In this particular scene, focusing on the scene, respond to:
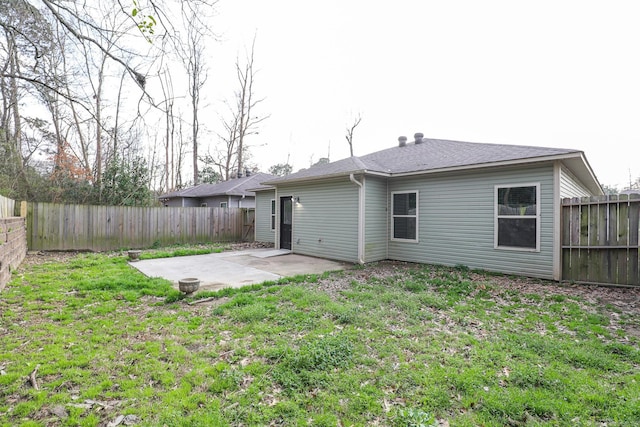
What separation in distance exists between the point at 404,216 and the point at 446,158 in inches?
76.5

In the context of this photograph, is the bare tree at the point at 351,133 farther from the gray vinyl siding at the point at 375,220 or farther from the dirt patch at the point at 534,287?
the dirt patch at the point at 534,287

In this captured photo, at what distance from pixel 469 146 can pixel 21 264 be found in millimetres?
12052

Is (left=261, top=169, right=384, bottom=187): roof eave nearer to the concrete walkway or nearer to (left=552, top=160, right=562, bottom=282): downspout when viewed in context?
the concrete walkway

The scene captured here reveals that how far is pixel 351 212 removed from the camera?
8.35m

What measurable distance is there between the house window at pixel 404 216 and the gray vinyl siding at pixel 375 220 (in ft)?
0.77

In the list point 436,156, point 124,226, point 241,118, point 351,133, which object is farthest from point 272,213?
point 351,133

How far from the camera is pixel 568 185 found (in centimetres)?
685

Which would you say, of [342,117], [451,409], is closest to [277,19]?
[451,409]

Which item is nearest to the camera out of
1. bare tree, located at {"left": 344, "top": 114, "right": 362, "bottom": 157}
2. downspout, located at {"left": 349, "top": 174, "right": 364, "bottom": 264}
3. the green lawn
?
the green lawn

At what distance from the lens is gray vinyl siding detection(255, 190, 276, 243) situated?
1260 cm

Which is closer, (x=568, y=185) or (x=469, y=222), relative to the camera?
(x=568, y=185)

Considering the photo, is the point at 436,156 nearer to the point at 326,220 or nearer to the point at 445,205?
the point at 445,205

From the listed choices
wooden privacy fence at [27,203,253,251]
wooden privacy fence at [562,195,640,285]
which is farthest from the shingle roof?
wooden privacy fence at [27,203,253,251]

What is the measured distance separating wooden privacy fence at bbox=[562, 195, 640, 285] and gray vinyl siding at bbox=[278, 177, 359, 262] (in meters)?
4.68
